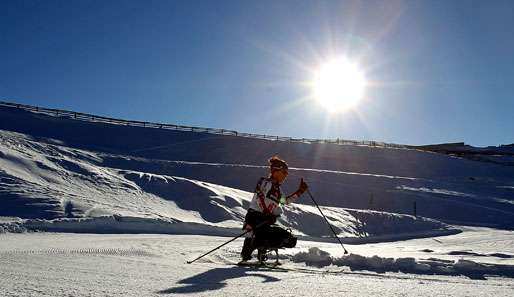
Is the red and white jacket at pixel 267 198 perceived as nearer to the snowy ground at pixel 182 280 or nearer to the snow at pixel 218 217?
the snow at pixel 218 217

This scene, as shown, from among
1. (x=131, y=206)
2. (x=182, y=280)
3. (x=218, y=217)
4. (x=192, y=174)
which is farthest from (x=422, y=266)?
(x=192, y=174)

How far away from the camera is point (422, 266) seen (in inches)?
258

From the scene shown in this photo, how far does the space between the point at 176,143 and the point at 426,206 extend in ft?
66.2

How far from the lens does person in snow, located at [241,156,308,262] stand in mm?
7074

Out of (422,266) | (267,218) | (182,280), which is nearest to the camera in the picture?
(182,280)

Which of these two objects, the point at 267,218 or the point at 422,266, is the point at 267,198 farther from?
the point at 422,266

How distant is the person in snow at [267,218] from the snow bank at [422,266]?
61 cm

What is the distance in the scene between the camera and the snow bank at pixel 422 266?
645 centimetres

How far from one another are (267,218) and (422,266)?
7.34 ft

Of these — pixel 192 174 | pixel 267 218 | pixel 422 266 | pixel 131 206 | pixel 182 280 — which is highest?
pixel 192 174

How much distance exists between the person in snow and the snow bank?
606mm

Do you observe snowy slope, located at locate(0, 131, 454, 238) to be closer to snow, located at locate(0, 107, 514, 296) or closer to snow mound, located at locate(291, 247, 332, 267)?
snow, located at locate(0, 107, 514, 296)

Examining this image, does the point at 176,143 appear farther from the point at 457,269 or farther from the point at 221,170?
the point at 457,269

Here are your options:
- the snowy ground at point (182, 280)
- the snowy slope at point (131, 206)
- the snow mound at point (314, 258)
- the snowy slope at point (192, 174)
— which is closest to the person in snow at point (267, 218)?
the snow mound at point (314, 258)
